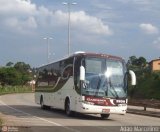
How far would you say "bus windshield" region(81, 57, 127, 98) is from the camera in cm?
2478

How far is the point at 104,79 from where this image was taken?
980 inches

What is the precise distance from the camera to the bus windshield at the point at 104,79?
24781 mm

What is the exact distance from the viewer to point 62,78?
28766 millimetres

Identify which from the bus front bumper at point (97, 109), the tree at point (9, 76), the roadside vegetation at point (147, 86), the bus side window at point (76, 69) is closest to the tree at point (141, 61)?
the tree at point (9, 76)

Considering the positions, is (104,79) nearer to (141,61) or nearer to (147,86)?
(147,86)

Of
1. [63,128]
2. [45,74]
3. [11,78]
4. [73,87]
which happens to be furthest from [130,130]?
[11,78]

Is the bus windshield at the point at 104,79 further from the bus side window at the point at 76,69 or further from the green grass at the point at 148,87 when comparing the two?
the green grass at the point at 148,87

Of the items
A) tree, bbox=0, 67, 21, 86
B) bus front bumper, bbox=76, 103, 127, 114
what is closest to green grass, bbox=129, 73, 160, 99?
bus front bumper, bbox=76, 103, 127, 114

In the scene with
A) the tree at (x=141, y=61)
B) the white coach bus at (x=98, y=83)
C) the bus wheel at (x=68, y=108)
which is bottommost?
the bus wheel at (x=68, y=108)

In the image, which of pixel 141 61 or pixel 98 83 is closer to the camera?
pixel 98 83

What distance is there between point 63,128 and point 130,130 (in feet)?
8.85

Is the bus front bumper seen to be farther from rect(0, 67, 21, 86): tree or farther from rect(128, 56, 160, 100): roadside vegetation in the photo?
rect(0, 67, 21, 86): tree


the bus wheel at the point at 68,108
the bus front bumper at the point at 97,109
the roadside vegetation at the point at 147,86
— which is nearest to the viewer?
the bus front bumper at the point at 97,109

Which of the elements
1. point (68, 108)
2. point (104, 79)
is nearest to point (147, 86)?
point (68, 108)
